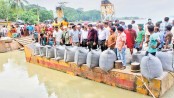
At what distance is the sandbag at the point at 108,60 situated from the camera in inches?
240

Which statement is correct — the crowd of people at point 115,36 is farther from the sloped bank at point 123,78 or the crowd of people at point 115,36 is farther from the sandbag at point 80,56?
the sandbag at point 80,56

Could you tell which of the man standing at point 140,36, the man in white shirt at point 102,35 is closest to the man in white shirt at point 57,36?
the man in white shirt at point 102,35

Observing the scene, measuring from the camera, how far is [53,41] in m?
9.38

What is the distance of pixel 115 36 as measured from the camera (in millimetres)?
6469

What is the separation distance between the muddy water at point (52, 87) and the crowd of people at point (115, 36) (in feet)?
3.01

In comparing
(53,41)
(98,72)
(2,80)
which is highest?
(53,41)

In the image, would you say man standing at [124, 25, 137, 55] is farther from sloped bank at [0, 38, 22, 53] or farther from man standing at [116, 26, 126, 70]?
sloped bank at [0, 38, 22, 53]

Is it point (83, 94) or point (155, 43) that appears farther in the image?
point (83, 94)

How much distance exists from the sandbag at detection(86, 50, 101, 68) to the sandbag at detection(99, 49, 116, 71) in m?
0.29

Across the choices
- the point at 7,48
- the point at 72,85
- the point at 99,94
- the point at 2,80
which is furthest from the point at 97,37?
the point at 7,48

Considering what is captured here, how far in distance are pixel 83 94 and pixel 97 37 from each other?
214 cm

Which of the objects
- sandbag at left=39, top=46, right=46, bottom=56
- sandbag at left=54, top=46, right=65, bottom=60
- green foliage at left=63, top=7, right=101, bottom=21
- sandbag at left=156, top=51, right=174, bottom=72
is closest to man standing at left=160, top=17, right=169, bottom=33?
sandbag at left=156, top=51, right=174, bottom=72

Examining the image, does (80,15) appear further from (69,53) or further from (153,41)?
(153,41)

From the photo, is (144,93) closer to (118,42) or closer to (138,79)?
(138,79)
